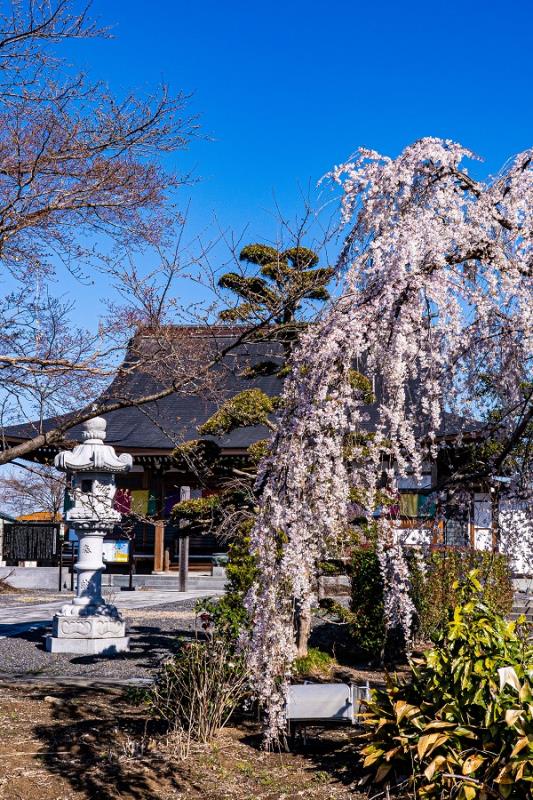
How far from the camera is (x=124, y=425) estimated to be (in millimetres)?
21281

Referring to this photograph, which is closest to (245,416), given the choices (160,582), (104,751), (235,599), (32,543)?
(235,599)

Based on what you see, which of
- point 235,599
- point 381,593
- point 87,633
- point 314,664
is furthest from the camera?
point 87,633

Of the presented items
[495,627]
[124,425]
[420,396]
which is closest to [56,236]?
[420,396]

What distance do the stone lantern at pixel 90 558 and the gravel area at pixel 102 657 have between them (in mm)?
280

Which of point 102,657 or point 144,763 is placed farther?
point 102,657

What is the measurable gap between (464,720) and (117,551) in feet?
55.0

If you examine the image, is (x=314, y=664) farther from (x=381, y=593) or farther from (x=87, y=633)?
(x=87, y=633)

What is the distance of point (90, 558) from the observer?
11.1m

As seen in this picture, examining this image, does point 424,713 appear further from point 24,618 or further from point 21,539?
point 21,539

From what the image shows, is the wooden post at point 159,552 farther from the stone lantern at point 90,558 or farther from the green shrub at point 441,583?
the green shrub at point 441,583

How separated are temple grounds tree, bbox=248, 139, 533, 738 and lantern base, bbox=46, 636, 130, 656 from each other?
5.87 meters

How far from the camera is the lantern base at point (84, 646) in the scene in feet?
33.7

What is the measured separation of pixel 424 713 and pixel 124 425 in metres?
17.3

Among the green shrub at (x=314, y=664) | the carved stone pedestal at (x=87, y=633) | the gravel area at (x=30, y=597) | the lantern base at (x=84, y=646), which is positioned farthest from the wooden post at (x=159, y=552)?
the green shrub at (x=314, y=664)
